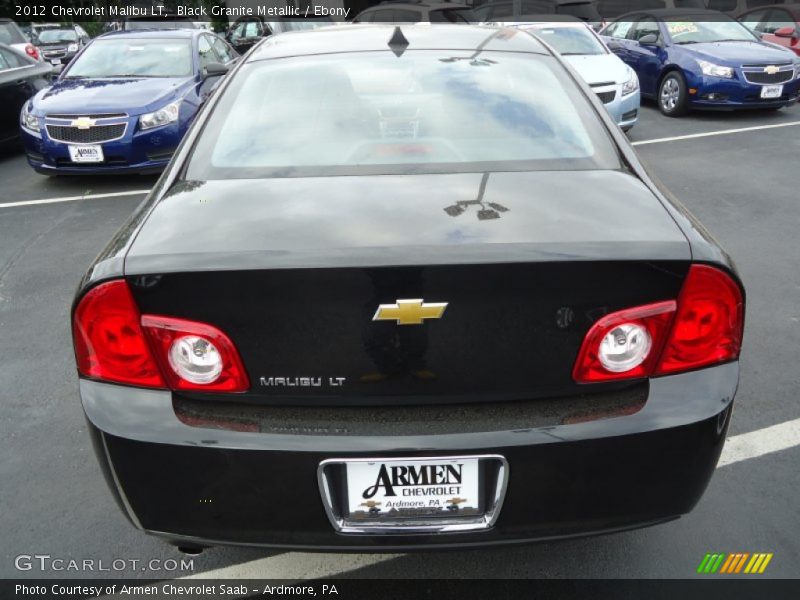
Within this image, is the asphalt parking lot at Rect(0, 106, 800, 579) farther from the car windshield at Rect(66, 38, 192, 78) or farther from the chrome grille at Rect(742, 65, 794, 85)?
the chrome grille at Rect(742, 65, 794, 85)

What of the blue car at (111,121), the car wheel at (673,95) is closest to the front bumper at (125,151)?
the blue car at (111,121)

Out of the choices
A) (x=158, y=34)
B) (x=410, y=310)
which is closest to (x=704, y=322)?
(x=410, y=310)

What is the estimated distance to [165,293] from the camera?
1778mm

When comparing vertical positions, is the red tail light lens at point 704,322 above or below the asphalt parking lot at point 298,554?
above

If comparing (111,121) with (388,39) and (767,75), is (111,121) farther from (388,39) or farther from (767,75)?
(767,75)

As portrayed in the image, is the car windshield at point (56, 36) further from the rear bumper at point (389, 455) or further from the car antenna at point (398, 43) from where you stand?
the rear bumper at point (389, 455)

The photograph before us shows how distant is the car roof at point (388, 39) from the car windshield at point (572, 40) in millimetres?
6615

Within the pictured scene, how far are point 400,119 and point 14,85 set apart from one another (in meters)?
8.08

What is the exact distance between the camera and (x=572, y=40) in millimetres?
9797

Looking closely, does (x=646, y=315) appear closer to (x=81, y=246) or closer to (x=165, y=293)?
(x=165, y=293)

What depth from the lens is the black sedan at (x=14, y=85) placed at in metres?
8.83

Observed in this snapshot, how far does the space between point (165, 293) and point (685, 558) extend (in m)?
1.83

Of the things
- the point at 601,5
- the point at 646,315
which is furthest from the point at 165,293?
the point at 601,5

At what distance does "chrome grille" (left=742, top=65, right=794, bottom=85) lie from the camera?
32.6 ft
